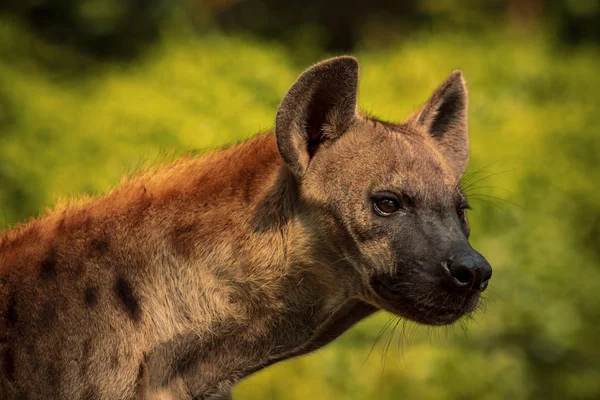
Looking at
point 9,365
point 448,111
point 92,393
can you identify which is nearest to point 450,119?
point 448,111

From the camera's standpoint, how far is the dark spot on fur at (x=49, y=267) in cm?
298

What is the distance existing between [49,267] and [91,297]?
0.60 feet

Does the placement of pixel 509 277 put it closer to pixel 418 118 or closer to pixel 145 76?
pixel 145 76

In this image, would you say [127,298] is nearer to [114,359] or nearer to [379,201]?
[114,359]

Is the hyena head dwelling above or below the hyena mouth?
above

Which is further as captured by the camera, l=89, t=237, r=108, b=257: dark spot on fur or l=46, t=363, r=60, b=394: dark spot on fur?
l=89, t=237, r=108, b=257: dark spot on fur

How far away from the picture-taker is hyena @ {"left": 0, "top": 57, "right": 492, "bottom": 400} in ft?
9.44

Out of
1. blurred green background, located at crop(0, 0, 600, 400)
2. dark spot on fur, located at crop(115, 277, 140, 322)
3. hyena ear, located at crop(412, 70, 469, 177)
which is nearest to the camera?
dark spot on fur, located at crop(115, 277, 140, 322)

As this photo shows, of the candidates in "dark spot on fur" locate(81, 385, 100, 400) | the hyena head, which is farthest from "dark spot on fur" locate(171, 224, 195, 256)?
"dark spot on fur" locate(81, 385, 100, 400)

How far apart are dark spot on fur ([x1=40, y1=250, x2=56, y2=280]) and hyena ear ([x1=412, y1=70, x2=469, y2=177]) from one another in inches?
53.2

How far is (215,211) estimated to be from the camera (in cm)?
307

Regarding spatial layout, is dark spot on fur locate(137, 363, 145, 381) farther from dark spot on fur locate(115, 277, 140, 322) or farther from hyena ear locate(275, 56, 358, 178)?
hyena ear locate(275, 56, 358, 178)

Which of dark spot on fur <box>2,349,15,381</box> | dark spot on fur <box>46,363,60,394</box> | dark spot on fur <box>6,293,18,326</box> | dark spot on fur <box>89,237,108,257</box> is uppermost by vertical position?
dark spot on fur <box>89,237,108,257</box>

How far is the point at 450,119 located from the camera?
3576mm
